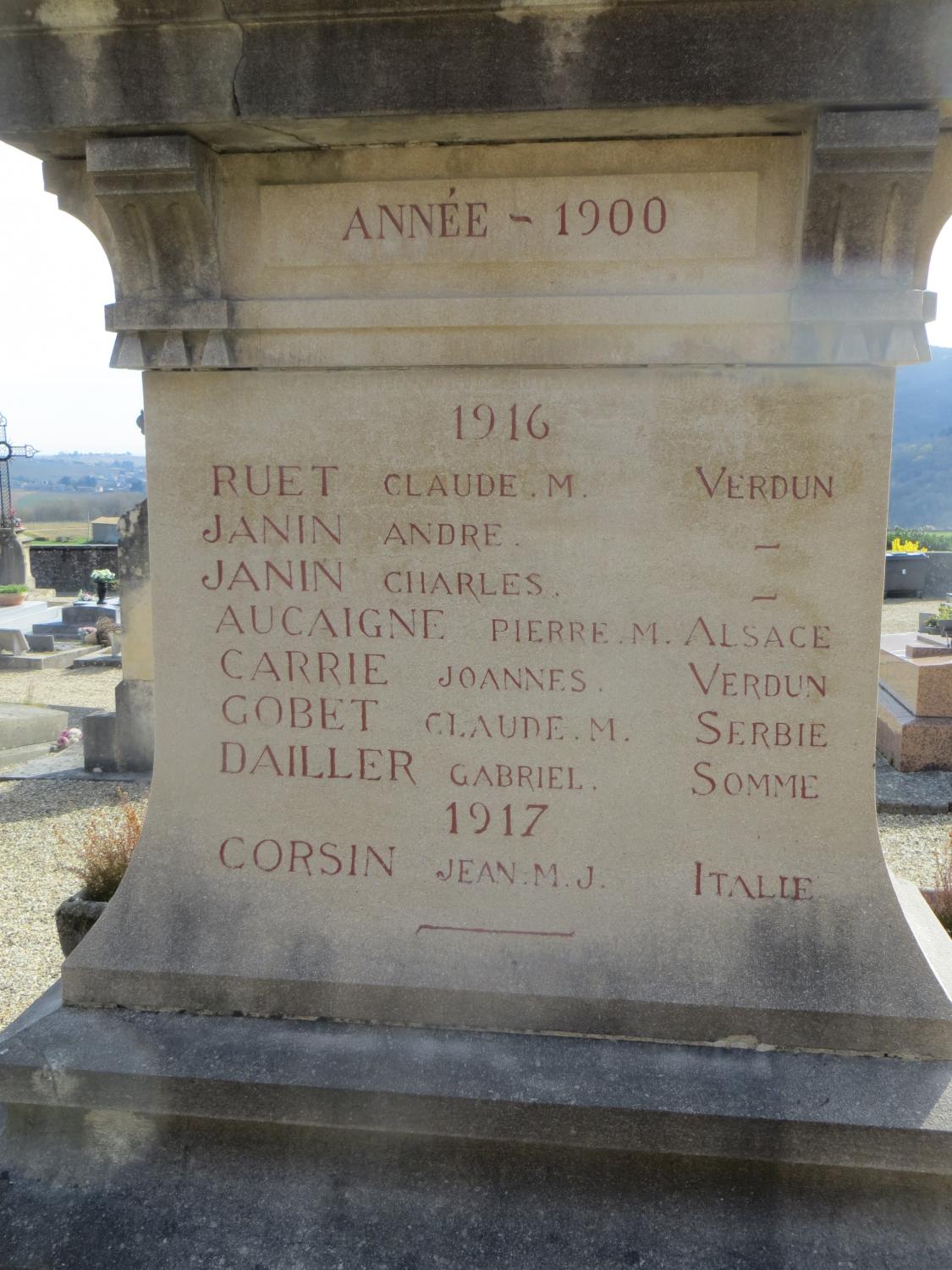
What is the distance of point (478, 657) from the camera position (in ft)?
11.3

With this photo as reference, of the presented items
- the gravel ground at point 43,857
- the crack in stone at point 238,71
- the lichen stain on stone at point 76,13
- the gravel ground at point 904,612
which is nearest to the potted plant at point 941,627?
the gravel ground at point 904,612

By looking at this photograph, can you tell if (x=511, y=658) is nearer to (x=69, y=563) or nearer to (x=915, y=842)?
(x=915, y=842)

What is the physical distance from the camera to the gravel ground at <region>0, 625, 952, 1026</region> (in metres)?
5.25

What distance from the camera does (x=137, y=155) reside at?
309 centimetres

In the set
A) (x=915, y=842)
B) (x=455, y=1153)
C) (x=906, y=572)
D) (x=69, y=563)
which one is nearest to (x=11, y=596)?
(x=69, y=563)

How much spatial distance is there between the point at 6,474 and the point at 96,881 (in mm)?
27661

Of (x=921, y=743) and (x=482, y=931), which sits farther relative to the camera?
(x=921, y=743)

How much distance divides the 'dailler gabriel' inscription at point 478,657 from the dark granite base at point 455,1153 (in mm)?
554

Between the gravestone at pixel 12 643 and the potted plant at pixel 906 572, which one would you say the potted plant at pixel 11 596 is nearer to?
the gravestone at pixel 12 643

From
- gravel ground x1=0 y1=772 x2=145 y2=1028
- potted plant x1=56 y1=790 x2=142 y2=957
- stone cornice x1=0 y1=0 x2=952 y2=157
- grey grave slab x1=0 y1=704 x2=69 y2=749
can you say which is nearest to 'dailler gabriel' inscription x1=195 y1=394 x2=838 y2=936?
stone cornice x1=0 y1=0 x2=952 y2=157

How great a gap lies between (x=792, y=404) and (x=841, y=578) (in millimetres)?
572

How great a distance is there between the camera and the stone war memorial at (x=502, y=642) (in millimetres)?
2930

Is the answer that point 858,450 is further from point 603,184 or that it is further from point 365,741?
point 365,741

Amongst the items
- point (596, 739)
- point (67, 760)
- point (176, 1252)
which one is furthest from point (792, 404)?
point (67, 760)
